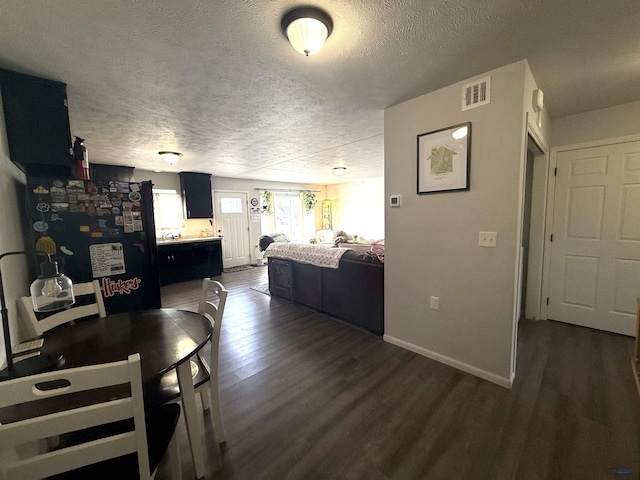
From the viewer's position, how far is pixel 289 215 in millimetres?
8031

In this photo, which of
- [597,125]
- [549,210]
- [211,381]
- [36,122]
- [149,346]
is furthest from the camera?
[549,210]

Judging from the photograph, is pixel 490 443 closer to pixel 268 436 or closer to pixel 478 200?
pixel 268 436

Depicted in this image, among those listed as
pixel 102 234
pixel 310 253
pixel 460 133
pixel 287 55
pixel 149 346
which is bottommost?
pixel 149 346

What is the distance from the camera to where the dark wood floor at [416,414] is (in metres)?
1.39

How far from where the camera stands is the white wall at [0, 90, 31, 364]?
4.91 ft

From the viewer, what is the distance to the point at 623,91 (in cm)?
226

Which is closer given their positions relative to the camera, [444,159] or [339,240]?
[444,159]

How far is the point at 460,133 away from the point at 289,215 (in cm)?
632

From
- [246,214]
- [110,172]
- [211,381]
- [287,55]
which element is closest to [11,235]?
[211,381]

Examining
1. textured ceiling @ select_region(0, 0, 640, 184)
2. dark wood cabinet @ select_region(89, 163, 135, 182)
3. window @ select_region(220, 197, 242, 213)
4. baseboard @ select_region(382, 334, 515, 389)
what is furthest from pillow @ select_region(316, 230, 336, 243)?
dark wood cabinet @ select_region(89, 163, 135, 182)

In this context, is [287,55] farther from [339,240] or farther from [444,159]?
[339,240]

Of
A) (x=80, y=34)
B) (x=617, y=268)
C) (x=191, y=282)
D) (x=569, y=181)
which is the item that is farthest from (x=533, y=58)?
(x=191, y=282)

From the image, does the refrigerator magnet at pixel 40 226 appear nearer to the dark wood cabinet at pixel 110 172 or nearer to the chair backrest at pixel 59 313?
the chair backrest at pixel 59 313

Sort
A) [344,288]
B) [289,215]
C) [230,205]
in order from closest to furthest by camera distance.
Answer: [344,288]
[230,205]
[289,215]
